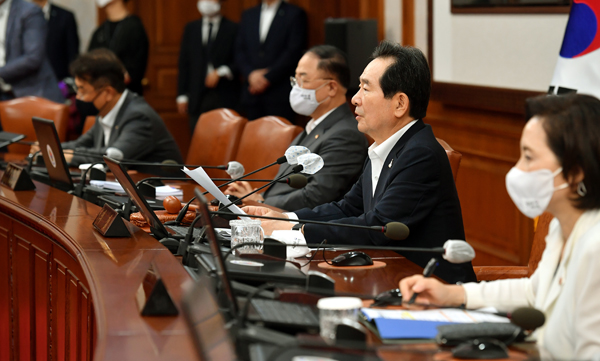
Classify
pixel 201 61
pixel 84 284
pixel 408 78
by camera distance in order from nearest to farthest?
pixel 84 284
pixel 408 78
pixel 201 61

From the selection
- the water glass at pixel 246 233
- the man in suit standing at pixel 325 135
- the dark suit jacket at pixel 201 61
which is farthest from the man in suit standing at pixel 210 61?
the water glass at pixel 246 233

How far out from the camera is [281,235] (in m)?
1.99

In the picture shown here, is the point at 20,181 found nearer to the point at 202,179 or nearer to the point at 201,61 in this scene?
the point at 202,179

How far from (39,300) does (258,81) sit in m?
3.28

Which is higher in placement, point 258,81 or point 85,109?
point 258,81

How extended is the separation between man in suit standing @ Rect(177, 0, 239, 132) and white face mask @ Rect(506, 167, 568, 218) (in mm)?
4627

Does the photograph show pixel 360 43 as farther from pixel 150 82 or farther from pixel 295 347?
pixel 295 347

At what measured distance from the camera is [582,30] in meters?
2.57

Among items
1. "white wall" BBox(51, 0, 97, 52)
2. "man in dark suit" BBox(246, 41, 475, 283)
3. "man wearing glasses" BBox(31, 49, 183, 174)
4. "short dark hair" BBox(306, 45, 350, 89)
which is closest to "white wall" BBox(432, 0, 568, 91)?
"short dark hair" BBox(306, 45, 350, 89)

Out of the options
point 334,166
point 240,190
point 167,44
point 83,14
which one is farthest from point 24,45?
point 334,166

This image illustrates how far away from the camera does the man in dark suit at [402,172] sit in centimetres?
209

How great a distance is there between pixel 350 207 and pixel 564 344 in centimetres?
129

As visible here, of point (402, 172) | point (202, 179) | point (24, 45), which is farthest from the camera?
point (24, 45)

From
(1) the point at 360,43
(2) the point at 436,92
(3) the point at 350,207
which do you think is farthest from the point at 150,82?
(3) the point at 350,207
